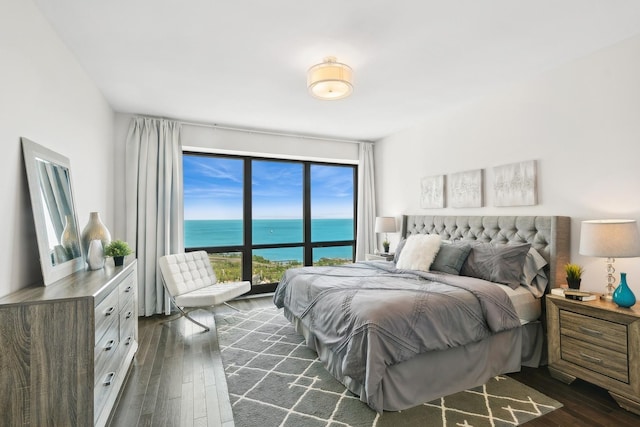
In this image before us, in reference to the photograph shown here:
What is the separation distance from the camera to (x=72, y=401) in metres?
1.55

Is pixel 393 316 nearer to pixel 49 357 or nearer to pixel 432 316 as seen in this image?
pixel 432 316

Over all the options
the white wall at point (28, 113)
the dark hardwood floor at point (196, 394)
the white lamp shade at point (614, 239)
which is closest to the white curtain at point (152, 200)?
the dark hardwood floor at point (196, 394)

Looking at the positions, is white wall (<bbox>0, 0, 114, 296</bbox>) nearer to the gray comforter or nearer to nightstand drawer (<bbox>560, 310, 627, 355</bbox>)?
the gray comforter

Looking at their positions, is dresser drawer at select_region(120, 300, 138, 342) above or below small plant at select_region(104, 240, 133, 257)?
below

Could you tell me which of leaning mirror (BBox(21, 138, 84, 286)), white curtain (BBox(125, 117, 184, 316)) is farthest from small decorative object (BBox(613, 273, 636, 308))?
white curtain (BBox(125, 117, 184, 316))

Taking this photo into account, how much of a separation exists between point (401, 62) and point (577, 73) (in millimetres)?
1549

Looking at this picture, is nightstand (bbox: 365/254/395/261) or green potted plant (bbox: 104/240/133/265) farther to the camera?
nightstand (bbox: 365/254/395/261)

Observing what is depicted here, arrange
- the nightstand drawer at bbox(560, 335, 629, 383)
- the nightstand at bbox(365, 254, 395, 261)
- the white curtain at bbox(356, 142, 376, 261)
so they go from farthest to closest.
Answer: the white curtain at bbox(356, 142, 376, 261)
the nightstand at bbox(365, 254, 395, 261)
the nightstand drawer at bbox(560, 335, 629, 383)

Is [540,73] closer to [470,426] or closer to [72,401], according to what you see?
[470,426]

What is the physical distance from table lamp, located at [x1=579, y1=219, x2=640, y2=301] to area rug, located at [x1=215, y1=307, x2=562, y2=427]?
1.11m

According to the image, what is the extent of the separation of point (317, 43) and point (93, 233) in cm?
234

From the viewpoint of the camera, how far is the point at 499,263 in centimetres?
295

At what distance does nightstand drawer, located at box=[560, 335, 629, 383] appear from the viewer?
2133 millimetres

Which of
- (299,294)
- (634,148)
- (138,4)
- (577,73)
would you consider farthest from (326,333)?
(577,73)
